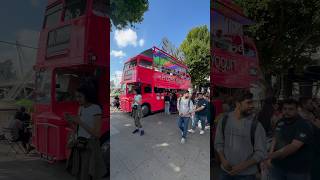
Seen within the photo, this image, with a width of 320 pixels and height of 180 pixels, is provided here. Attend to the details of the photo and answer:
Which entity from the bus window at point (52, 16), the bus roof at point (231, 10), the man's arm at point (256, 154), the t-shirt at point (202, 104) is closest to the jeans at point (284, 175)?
the man's arm at point (256, 154)

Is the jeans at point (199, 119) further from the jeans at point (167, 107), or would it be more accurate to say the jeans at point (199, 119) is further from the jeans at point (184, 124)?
the jeans at point (167, 107)

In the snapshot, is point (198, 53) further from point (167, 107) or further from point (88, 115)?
Answer: point (88, 115)

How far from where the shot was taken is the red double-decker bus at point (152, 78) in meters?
1.86

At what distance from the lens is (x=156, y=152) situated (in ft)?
6.81

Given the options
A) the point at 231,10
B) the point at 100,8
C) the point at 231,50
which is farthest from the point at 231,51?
the point at 100,8

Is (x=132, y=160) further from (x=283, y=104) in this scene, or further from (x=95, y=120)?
(x=283, y=104)

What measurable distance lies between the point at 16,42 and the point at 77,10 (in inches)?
11.8

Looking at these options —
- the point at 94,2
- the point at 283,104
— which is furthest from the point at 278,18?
the point at 94,2

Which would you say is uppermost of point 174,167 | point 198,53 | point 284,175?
point 198,53

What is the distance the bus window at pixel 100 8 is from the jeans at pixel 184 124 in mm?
802

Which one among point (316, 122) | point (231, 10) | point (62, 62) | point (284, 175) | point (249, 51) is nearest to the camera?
point (62, 62)

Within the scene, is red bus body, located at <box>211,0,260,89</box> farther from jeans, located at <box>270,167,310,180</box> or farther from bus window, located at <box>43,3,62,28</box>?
bus window, located at <box>43,3,62,28</box>

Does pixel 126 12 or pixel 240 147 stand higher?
pixel 126 12

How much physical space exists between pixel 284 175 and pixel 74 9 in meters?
2.19
